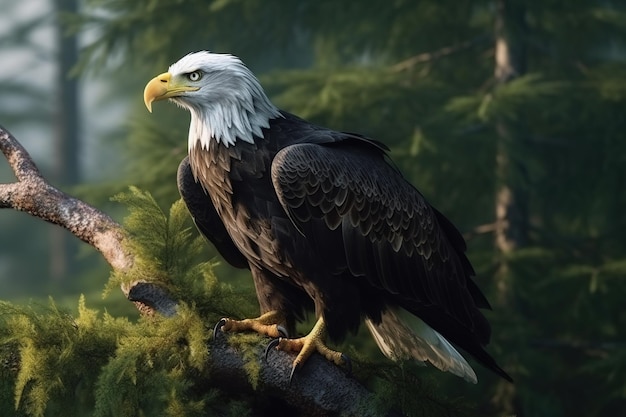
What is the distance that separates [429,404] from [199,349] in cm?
84

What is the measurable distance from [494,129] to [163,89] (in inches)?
170

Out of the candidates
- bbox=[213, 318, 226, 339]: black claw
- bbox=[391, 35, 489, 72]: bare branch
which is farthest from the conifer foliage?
bbox=[391, 35, 489, 72]: bare branch

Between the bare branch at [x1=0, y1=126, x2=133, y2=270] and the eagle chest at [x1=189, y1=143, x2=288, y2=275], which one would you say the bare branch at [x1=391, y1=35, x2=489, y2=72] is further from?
the bare branch at [x1=0, y1=126, x2=133, y2=270]

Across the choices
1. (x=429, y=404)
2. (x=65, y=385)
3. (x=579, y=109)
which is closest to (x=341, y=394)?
(x=429, y=404)

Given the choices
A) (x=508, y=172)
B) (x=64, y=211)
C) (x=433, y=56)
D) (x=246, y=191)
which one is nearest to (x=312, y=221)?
(x=246, y=191)

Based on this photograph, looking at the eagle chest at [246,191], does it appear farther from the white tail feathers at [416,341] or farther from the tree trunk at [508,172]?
the tree trunk at [508,172]

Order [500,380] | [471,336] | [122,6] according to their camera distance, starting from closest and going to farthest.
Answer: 1. [471,336]
2. [500,380]
3. [122,6]

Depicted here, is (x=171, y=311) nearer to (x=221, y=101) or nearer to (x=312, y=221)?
(x=312, y=221)

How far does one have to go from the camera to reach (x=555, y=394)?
752 centimetres

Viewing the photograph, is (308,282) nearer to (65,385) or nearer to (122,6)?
(65,385)

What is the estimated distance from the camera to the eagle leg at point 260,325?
3585 millimetres

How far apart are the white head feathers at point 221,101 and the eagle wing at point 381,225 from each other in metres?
0.23

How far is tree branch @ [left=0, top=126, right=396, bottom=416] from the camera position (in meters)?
3.31

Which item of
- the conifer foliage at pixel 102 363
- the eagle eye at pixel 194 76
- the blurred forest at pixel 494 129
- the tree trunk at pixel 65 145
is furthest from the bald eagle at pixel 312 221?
the tree trunk at pixel 65 145
